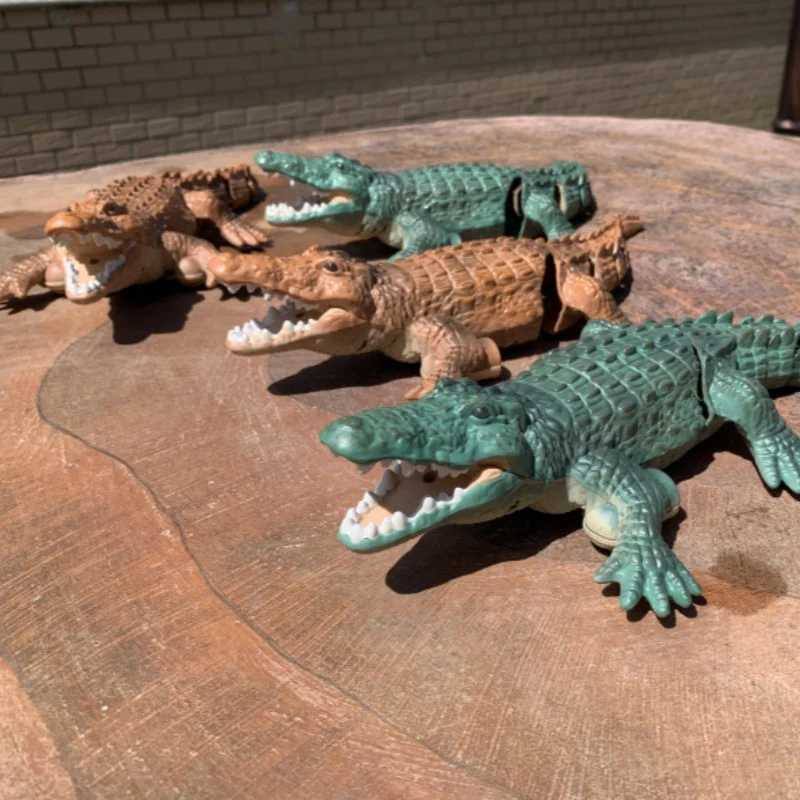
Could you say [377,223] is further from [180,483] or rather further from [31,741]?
[31,741]

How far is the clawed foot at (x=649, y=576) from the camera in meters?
2.44

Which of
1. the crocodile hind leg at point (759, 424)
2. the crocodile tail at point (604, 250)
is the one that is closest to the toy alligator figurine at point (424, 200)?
the crocodile tail at point (604, 250)

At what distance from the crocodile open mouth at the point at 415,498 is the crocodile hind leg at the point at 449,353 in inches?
49.8

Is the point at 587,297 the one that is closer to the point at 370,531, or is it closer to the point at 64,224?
the point at 370,531

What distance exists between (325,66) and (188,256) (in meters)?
6.09

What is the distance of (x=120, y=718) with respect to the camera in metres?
2.15

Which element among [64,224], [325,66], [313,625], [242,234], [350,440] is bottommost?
[313,625]

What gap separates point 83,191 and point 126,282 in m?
3.30

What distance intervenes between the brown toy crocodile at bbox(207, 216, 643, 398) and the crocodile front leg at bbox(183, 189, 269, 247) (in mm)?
2105

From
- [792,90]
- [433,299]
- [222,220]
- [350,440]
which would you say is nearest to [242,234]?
[222,220]

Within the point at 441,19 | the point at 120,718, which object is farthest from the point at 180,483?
the point at 441,19

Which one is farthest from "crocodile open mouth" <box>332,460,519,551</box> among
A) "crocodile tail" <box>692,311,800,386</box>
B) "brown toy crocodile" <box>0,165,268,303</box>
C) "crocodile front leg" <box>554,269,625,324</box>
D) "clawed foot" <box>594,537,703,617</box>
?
"brown toy crocodile" <box>0,165,268,303</box>

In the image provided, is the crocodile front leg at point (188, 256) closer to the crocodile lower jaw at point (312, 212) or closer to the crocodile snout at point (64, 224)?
the crocodile lower jaw at point (312, 212)

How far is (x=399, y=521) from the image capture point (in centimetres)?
234
